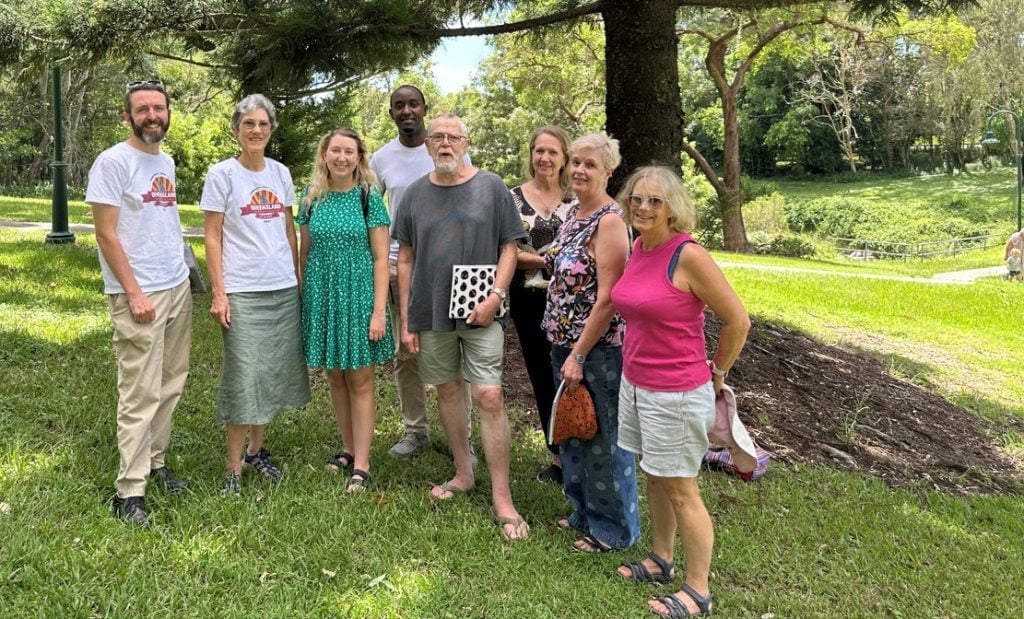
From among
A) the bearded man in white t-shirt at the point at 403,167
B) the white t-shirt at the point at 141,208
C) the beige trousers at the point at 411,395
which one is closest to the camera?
the white t-shirt at the point at 141,208

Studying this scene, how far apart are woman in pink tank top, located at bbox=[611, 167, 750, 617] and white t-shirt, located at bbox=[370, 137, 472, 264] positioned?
58.6 inches

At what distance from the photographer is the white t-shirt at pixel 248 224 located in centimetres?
327

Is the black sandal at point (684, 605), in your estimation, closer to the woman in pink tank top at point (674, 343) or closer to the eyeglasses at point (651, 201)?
the woman in pink tank top at point (674, 343)

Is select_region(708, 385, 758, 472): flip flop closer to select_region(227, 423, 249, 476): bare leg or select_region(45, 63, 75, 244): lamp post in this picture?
select_region(227, 423, 249, 476): bare leg

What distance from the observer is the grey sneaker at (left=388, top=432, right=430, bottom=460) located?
416 cm

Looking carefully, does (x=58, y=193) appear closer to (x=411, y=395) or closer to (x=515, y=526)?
(x=411, y=395)

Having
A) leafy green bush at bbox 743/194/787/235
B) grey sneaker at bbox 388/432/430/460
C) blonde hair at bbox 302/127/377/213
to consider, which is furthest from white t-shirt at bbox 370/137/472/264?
leafy green bush at bbox 743/194/787/235

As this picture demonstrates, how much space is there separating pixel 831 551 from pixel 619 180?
2878 mm

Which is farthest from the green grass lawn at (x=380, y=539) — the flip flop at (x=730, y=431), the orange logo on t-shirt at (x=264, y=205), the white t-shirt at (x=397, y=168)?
the white t-shirt at (x=397, y=168)

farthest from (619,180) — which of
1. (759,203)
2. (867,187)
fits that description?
(867,187)

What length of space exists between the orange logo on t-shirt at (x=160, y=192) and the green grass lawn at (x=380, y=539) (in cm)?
124

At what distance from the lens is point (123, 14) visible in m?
4.52

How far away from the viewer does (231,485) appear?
3.44 metres

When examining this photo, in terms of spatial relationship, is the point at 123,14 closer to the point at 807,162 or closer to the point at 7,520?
the point at 7,520
